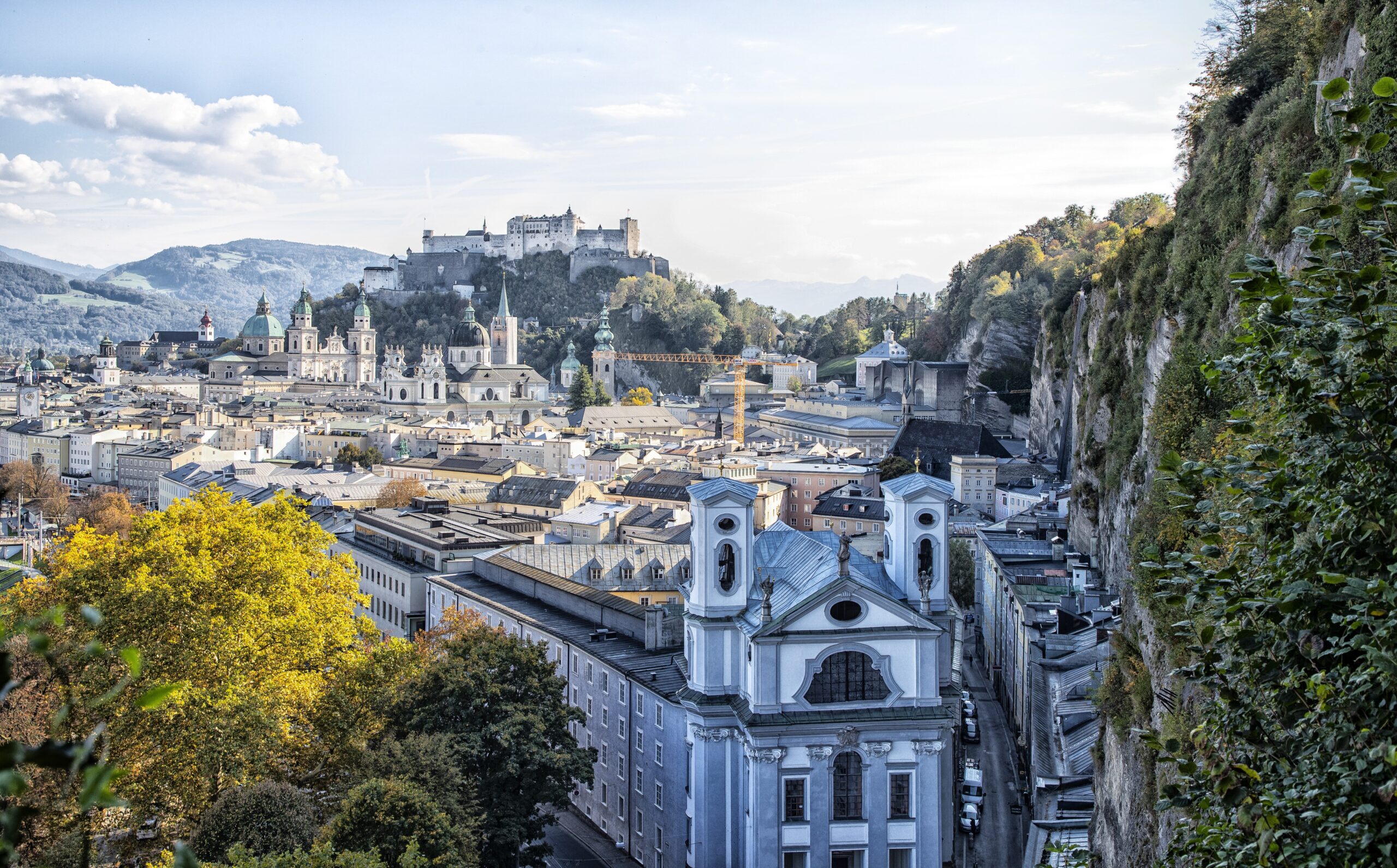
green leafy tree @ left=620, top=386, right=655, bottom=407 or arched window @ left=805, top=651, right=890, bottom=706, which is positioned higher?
green leafy tree @ left=620, top=386, right=655, bottom=407

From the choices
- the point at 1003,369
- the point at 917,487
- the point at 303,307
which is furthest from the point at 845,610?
the point at 303,307

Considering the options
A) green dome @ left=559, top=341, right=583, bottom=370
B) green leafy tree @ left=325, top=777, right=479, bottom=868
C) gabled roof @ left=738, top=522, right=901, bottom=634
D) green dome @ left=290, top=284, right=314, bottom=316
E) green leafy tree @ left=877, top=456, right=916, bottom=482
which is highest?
green dome @ left=290, top=284, right=314, bottom=316

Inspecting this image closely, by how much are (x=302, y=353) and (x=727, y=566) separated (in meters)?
138

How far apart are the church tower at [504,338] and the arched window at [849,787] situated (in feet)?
443

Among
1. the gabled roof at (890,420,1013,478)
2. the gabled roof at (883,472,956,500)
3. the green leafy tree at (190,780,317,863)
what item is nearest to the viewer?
the green leafy tree at (190,780,317,863)

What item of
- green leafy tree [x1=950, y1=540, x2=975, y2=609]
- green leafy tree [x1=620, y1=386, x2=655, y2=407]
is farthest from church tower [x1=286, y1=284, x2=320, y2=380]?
green leafy tree [x1=950, y1=540, x2=975, y2=609]

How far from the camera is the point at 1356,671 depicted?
6.91m

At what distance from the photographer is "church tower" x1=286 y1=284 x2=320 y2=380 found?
156875mm

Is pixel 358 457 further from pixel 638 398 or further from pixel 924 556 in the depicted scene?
pixel 924 556

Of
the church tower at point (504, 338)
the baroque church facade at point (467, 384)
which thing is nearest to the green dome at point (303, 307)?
the baroque church facade at point (467, 384)

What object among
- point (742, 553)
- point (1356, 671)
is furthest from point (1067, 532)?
point (1356, 671)

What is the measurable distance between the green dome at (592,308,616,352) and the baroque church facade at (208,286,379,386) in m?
25.7

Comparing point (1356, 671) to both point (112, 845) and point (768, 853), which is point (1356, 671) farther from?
point (112, 845)

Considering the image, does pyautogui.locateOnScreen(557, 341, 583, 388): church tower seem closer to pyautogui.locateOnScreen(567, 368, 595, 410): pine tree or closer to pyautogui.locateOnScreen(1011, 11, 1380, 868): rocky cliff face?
pyautogui.locateOnScreen(567, 368, 595, 410): pine tree
